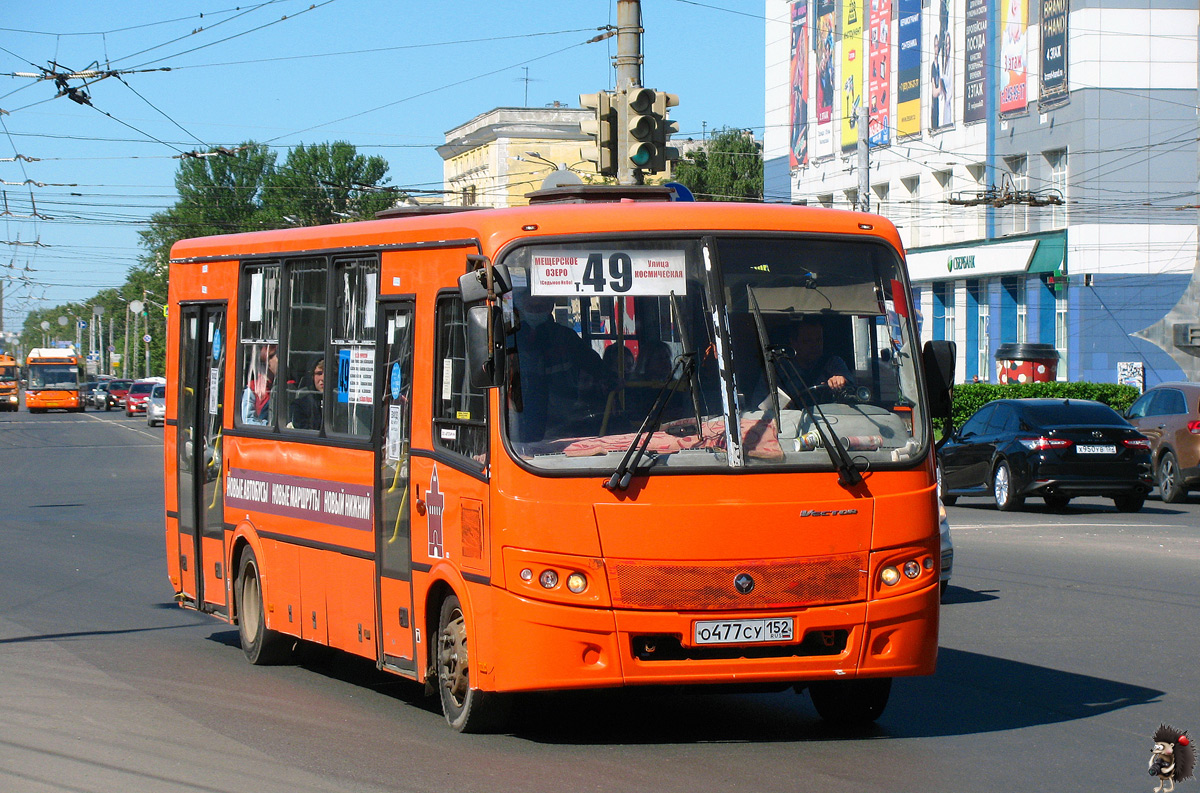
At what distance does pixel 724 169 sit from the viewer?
77.2m

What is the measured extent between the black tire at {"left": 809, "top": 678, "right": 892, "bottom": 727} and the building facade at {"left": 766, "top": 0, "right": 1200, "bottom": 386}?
31629 mm

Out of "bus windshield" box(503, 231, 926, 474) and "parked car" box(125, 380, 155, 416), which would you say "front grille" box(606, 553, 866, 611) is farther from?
"parked car" box(125, 380, 155, 416)

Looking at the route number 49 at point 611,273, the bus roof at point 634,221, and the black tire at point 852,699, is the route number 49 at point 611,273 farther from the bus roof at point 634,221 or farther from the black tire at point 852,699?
the black tire at point 852,699

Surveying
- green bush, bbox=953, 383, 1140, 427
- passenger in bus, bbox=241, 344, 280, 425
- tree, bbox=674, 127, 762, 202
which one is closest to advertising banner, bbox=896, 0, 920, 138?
tree, bbox=674, 127, 762, 202

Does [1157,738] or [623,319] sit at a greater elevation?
[623,319]

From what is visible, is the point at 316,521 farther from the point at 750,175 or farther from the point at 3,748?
the point at 750,175

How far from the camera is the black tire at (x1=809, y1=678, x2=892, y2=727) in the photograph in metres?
7.86

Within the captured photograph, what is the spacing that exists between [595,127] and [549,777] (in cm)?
1051

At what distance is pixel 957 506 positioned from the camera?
2533 centimetres

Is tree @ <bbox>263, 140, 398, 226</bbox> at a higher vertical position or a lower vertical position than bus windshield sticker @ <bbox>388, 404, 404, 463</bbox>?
higher

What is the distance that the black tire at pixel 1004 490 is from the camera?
23.2 m

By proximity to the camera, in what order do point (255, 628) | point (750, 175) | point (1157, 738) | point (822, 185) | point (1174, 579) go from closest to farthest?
point (1157, 738) → point (255, 628) → point (1174, 579) → point (822, 185) → point (750, 175)

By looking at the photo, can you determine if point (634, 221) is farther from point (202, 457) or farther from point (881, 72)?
point (881, 72)

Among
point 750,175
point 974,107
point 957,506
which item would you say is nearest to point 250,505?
point 957,506
